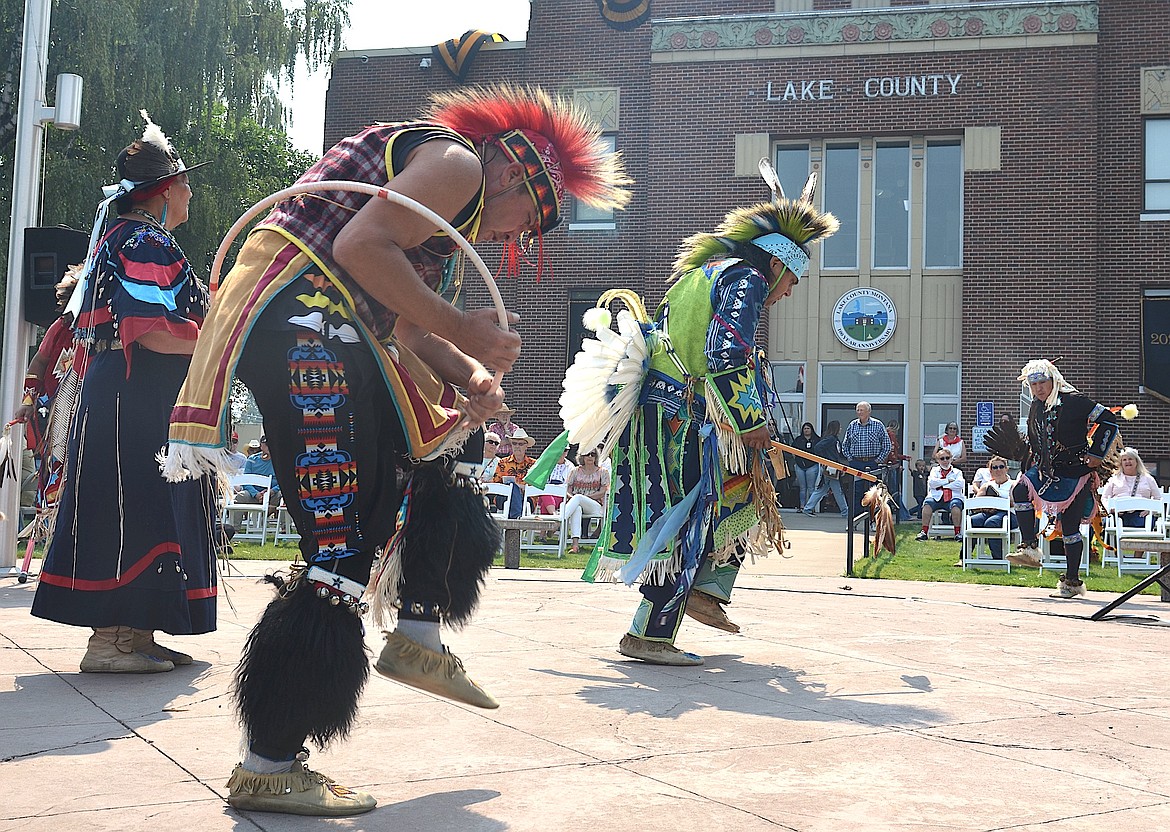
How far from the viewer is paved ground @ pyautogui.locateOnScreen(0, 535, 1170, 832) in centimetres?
257

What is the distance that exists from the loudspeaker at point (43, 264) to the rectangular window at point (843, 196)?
15.7 m

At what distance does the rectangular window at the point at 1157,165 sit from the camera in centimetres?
2089

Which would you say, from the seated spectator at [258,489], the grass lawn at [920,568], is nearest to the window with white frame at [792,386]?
the grass lawn at [920,568]

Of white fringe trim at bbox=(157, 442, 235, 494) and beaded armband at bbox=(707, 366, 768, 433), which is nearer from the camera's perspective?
white fringe trim at bbox=(157, 442, 235, 494)

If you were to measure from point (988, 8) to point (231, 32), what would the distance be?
42.9 feet

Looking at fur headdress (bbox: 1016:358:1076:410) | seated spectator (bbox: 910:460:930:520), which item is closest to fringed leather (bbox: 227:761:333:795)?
fur headdress (bbox: 1016:358:1076:410)

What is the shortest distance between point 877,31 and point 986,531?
12612 mm

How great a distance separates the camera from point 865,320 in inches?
842

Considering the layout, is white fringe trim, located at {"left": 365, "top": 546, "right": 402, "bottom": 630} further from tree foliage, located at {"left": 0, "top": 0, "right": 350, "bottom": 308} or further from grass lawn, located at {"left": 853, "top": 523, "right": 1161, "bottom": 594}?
tree foliage, located at {"left": 0, "top": 0, "right": 350, "bottom": 308}

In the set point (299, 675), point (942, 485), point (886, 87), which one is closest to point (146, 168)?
point (299, 675)

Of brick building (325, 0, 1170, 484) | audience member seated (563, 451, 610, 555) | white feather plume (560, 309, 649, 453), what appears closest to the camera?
white feather plume (560, 309, 649, 453)

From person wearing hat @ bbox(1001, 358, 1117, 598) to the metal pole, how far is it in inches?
300

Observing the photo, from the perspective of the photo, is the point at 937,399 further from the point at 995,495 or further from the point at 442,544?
the point at 442,544

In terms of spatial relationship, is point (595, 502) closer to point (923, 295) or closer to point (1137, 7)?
point (923, 295)
